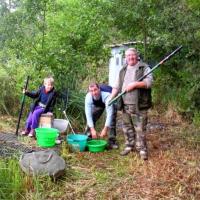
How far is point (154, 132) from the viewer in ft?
25.8

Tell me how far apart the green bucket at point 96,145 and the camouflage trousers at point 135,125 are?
421 millimetres

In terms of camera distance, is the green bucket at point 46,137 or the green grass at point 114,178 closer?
the green grass at point 114,178

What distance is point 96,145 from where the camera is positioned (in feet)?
20.5

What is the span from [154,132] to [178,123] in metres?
1.27

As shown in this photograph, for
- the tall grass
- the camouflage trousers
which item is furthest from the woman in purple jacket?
the tall grass

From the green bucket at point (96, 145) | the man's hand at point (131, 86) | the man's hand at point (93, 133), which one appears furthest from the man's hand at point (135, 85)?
the green bucket at point (96, 145)

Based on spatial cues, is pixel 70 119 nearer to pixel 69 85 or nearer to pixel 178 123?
pixel 69 85

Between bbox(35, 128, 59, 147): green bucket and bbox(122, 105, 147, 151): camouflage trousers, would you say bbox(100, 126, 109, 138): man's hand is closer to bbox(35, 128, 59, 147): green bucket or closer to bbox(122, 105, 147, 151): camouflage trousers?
bbox(122, 105, 147, 151): camouflage trousers

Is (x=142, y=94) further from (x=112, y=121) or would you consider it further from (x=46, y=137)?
(x=46, y=137)

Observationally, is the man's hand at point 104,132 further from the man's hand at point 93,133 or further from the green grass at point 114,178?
the green grass at point 114,178

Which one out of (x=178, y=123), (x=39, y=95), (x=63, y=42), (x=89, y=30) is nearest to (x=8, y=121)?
(x=39, y=95)

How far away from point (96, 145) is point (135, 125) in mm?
722

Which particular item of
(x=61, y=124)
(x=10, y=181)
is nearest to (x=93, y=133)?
(x=61, y=124)

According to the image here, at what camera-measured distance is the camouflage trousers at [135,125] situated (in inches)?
232
